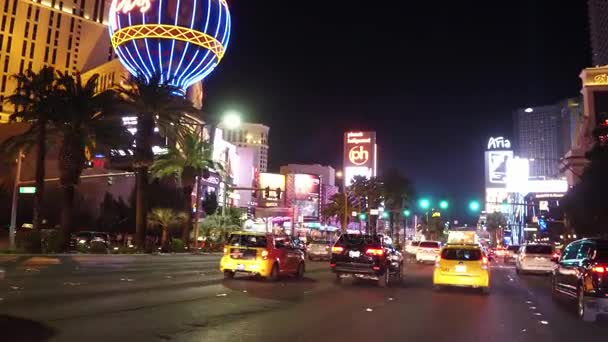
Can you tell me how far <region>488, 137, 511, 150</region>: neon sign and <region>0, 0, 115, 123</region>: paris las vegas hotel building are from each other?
9304cm

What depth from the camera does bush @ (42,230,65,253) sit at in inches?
1267

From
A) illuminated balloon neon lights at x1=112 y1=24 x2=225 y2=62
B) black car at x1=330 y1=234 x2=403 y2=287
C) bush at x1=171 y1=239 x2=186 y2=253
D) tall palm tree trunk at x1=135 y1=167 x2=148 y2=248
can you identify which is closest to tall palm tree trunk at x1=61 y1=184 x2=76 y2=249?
tall palm tree trunk at x1=135 y1=167 x2=148 y2=248

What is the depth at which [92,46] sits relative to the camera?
436ft

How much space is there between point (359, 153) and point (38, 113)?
84.4 meters

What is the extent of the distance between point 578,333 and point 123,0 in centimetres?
5627

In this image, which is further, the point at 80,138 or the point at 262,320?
the point at 80,138

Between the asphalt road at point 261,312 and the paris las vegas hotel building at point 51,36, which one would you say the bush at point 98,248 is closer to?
the asphalt road at point 261,312

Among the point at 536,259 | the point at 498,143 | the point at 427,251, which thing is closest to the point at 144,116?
the point at 427,251

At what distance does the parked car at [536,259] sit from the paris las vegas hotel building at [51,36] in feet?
309

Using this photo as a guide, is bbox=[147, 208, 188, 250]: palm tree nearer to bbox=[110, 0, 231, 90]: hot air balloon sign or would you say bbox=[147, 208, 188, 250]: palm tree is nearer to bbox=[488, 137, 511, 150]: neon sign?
bbox=[110, 0, 231, 90]: hot air balloon sign

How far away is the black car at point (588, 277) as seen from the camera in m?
12.9

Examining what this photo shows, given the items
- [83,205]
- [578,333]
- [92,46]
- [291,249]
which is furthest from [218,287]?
[92,46]

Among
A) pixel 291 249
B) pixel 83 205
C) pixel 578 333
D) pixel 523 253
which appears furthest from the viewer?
pixel 83 205

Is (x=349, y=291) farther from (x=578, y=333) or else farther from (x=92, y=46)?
(x=92, y=46)
